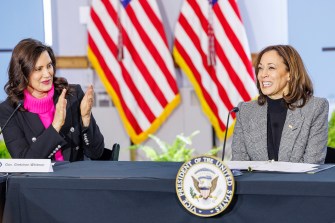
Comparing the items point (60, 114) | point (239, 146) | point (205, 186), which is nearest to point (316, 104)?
point (239, 146)

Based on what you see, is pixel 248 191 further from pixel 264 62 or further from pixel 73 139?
pixel 73 139

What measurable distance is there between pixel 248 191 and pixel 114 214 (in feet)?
1.56

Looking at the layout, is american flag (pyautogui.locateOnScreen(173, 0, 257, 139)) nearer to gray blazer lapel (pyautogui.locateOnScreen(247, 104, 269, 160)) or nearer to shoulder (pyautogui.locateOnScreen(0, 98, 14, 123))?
gray blazer lapel (pyautogui.locateOnScreen(247, 104, 269, 160))

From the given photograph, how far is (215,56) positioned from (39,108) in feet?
7.06

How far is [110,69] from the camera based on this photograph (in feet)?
17.0

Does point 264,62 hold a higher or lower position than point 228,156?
higher

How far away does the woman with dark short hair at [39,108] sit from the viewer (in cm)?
315

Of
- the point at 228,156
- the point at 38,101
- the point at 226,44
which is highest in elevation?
the point at 226,44

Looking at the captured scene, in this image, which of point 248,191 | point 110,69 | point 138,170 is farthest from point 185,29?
point 248,191

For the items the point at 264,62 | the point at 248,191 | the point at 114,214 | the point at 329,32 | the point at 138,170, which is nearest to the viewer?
the point at 248,191

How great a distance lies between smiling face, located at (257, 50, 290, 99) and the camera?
2.98 meters

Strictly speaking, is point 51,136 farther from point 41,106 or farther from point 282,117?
point 282,117

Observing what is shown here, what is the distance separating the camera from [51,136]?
9.75 ft

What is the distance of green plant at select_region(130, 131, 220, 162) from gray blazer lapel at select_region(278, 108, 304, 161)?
6.99 feet
